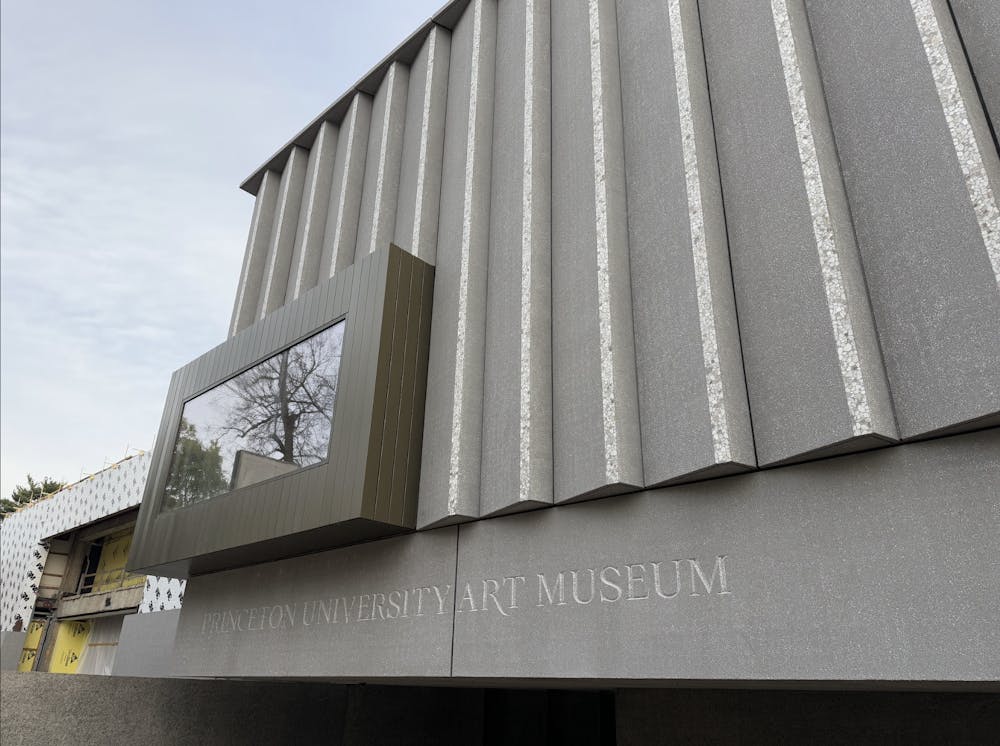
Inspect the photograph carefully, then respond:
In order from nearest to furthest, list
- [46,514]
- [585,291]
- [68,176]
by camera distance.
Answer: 1. [585,291]
2. [46,514]
3. [68,176]

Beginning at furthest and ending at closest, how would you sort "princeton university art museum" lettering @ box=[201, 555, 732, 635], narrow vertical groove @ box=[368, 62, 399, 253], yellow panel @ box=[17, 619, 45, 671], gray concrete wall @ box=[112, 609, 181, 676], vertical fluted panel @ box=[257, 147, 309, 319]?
yellow panel @ box=[17, 619, 45, 671] < gray concrete wall @ box=[112, 609, 181, 676] < vertical fluted panel @ box=[257, 147, 309, 319] < narrow vertical groove @ box=[368, 62, 399, 253] < "princeton university art museum" lettering @ box=[201, 555, 732, 635]

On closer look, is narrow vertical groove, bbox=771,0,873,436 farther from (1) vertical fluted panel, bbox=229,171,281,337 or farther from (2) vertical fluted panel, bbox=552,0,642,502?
(1) vertical fluted panel, bbox=229,171,281,337

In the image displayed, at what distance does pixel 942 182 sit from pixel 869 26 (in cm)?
145

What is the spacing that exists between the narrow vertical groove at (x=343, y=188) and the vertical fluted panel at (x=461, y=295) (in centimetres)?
185

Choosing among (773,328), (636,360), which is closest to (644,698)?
(636,360)

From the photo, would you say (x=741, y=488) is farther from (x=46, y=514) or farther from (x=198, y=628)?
(x=46, y=514)

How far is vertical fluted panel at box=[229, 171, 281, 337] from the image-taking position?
10703mm

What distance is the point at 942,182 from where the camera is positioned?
386 centimetres

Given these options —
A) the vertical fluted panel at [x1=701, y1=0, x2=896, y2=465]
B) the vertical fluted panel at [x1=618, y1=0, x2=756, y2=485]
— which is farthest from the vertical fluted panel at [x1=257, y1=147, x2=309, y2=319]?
the vertical fluted panel at [x1=701, y1=0, x2=896, y2=465]

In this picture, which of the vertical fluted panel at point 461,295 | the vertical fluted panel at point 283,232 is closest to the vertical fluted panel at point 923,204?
the vertical fluted panel at point 461,295

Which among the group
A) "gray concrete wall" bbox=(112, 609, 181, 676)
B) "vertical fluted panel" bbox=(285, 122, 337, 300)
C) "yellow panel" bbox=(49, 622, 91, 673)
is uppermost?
"vertical fluted panel" bbox=(285, 122, 337, 300)

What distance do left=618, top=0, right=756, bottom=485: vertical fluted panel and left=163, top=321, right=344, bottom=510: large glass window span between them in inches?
124

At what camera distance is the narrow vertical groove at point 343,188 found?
9.02 m

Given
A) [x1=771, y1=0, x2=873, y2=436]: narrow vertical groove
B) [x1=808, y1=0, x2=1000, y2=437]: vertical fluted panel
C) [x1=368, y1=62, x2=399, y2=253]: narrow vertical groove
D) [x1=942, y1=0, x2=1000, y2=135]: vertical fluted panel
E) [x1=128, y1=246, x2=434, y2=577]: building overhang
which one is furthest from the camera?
[x1=368, y1=62, x2=399, y2=253]: narrow vertical groove
